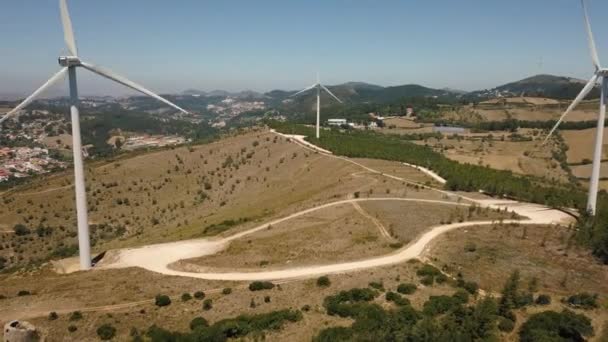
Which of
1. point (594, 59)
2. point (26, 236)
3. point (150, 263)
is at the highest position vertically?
point (594, 59)

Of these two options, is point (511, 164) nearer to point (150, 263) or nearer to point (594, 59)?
point (594, 59)

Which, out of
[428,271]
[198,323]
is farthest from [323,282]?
[198,323]

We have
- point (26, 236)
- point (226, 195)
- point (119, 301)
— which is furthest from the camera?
point (226, 195)

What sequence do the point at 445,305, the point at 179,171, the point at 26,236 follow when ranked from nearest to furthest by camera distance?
1. the point at 445,305
2. the point at 26,236
3. the point at 179,171

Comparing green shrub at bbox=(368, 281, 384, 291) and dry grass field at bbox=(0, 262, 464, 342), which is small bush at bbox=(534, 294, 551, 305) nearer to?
dry grass field at bbox=(0, 262, 464, 342)

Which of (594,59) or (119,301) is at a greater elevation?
(594,59)

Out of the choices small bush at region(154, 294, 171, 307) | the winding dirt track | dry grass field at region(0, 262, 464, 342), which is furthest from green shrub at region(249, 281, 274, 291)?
small bush at region(154, 294, 171, 307)

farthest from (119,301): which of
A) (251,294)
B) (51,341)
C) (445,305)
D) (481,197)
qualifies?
(481,197)
